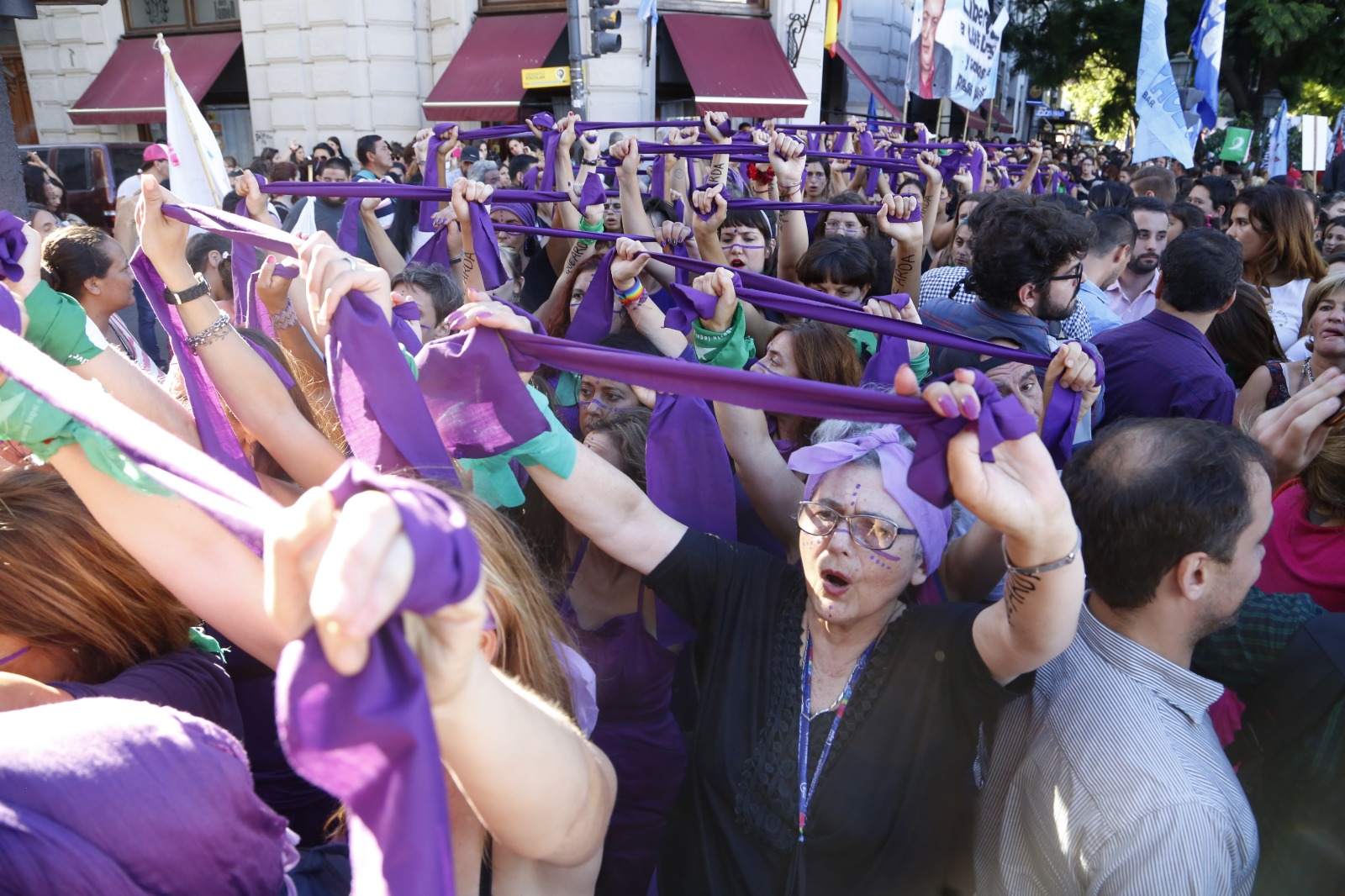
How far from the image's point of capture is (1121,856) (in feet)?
4.79

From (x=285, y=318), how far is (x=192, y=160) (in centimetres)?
207

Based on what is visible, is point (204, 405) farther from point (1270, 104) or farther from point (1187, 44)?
point (1270, 104)

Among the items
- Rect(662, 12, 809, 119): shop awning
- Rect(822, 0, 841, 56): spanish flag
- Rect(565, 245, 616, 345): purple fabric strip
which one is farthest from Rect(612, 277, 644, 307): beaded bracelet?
Rect(822, 0, 841, 56): spanish flag

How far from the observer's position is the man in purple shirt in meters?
3.11

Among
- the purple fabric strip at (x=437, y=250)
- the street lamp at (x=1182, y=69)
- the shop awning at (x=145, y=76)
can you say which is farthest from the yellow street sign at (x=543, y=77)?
the street lamp at (x=1182, y=69)

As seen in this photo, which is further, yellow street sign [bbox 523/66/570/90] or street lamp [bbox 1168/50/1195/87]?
street lamp [bbox 1168/50/1195/87]

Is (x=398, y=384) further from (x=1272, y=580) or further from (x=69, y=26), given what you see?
(x=69, y=26)

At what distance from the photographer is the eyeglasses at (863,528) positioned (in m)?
1.82

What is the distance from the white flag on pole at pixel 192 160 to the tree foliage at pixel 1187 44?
22.0 m

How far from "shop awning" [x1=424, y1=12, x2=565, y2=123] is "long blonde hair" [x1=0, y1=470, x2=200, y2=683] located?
1299 centimetres

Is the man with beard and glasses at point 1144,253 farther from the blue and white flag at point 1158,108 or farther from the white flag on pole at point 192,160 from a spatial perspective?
the white flag on pole at point 192,160

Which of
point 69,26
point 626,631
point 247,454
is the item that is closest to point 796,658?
point 626,631

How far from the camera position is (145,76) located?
15.6 m

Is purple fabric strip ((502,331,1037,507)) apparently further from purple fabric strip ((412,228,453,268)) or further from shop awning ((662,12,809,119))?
shop awning ((662,12,809,119))
